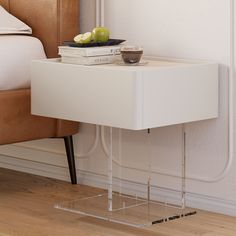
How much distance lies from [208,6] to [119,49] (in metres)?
0.37

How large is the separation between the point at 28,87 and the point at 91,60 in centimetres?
51

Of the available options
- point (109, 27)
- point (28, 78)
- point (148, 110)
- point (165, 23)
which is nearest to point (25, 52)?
point (28, 78)

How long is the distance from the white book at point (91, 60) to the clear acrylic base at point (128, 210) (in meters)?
0.55

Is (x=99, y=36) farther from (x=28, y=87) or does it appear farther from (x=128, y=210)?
(x=128, y=210)

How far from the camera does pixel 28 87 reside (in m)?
3.30

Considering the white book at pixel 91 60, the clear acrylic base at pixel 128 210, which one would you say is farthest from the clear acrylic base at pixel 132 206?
the white book at pixel 91 60

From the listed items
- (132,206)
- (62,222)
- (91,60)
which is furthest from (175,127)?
(62,222)

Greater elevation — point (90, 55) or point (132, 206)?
point (90, 55)

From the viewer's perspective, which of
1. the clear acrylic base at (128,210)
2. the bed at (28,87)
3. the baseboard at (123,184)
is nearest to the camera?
the clear acrylic base at (128,210)

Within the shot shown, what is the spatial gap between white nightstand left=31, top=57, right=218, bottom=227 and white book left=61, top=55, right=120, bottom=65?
37 mm

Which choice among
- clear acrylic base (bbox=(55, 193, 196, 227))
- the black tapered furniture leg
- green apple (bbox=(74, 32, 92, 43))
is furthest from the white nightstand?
the black tapered furniture leg

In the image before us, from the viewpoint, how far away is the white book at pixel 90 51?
9.43ft

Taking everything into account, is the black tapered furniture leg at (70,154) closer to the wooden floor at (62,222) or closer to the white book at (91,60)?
the wooden floor at (62,222)

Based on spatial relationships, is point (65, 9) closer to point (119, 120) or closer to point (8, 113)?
point (8, 113)
